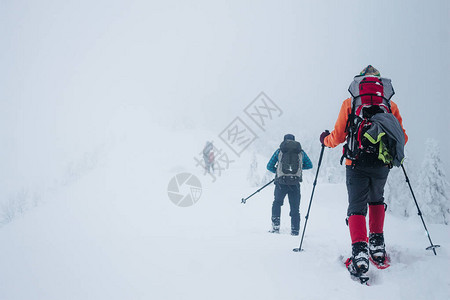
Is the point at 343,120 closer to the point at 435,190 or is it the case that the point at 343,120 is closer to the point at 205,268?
the point at 205,268

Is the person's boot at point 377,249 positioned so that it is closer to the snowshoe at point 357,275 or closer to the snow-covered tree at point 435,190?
the snowshoe at point 357,275

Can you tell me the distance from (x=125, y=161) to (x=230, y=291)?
2228cm

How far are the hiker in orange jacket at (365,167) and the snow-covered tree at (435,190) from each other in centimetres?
1989

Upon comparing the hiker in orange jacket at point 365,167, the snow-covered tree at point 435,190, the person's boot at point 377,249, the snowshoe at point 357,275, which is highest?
the hiker in orange jacket at point 365,167

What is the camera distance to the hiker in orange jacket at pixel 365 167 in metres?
3.24

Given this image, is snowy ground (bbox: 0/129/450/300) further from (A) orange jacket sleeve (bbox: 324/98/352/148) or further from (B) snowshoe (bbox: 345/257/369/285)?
(A) orange jacket sleeve (bbox: 324/98/352/148)

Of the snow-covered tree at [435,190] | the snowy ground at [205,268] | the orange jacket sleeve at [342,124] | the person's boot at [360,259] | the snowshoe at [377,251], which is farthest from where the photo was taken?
the snow-covered tree at [435,190]

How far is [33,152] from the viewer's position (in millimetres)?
94500

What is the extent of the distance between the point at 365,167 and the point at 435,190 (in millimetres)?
20890

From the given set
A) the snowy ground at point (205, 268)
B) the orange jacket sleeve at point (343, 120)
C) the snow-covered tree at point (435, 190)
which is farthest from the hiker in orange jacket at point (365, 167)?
the snow-covered tree at point (435, 190)

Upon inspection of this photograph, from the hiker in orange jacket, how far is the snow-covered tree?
1989 centimetres

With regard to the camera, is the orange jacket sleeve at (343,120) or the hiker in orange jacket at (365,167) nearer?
the hiker in orange jacket at (365,167)

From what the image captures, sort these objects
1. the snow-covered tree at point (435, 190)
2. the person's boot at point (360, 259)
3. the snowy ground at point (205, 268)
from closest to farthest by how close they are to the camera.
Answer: the snowy ground at point (205, 268)
the person's boot at point (360, 259)
the snow-covered tree at point (435, 190)

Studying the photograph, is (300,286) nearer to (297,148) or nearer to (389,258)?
(389,258)
